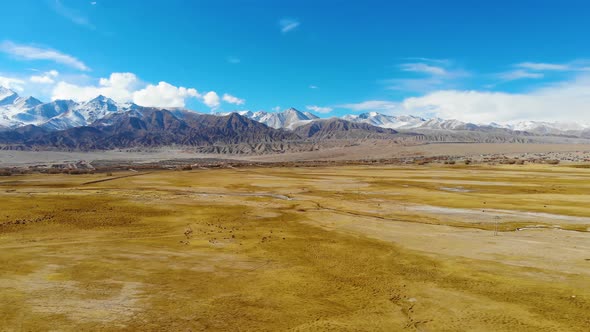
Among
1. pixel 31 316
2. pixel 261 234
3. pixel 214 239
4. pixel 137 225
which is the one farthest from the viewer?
pixel 137 225

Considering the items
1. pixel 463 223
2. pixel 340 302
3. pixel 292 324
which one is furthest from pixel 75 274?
pixel 463 223

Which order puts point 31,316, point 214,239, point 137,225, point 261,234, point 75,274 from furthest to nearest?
1. point 137,225
2. point 261,234
3. point 214,239
4. point 75,274
5. point 31,316

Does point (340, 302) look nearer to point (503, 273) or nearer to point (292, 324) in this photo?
point (292, 324)

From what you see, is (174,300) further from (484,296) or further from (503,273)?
(503,273)

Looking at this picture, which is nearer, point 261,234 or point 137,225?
point 261,234

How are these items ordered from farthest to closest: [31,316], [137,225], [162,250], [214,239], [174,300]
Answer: [137,225] → [214,239] → [162,250] → [174,300] → [31,316]

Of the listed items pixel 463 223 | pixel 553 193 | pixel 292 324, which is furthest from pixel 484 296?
pixel 553 193
